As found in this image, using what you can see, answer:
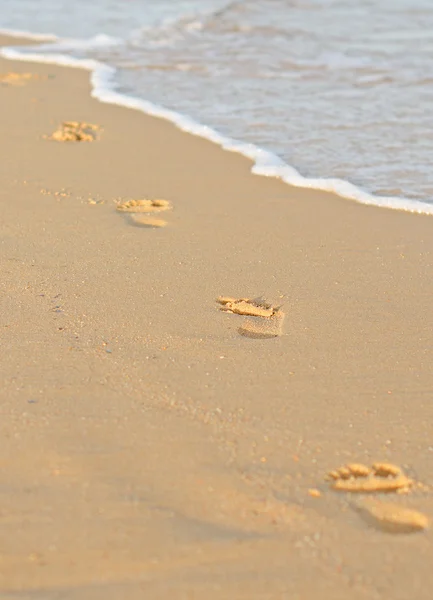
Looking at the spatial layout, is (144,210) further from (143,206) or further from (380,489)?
(380,489)

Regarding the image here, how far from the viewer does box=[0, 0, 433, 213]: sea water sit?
4477mm

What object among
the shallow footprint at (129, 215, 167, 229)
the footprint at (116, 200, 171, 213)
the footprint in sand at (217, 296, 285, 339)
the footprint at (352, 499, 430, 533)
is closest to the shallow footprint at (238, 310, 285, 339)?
the footprint in sand at (217, 296, 285, 339)

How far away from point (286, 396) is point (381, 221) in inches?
62.9

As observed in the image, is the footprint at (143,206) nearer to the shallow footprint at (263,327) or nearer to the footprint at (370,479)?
the shallow footprint at (263,327)

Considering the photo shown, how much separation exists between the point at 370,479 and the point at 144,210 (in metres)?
2.09

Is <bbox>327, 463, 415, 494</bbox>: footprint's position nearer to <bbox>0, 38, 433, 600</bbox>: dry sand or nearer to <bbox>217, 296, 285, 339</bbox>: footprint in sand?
<bbox>0, 38, 433, 600</bbox>: dry sand

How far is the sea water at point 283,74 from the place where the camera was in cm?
448

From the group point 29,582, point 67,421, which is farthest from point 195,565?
point 67,421

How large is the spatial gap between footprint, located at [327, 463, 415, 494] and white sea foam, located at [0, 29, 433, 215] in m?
2.00

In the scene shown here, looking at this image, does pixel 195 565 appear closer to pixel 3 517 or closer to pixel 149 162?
pixel 3 517

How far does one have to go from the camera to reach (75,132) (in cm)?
487

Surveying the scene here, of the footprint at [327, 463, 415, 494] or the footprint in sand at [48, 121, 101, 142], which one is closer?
the footprint at [327, 463, 415, 494]

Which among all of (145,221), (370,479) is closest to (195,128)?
(145,221)

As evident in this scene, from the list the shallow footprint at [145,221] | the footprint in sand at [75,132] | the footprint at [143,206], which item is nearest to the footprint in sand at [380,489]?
the shallow footprint at [145,221]
